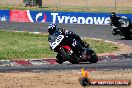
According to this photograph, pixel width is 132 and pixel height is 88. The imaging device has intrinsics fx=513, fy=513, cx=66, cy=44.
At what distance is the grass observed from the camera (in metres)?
22.5

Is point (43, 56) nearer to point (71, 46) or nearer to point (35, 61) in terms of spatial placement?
point (35, 61)

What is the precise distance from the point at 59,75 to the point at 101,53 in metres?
7.45

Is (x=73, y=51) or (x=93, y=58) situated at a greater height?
(x=73, y=51)

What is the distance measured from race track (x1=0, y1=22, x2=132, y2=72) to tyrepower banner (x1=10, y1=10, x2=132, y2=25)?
1.28 meters

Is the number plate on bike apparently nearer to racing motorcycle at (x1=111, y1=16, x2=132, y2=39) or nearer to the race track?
the race track

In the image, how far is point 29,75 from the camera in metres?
16.2

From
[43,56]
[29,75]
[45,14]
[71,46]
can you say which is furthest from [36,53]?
[45,14]

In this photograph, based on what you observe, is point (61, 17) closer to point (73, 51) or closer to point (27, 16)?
point (27, 16)

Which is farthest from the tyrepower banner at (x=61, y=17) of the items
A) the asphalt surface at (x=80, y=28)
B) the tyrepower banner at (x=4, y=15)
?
the asphalt surface at (x=80, y=28)

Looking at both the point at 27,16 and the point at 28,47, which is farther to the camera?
the point at 27,16

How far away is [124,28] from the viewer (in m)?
30.1

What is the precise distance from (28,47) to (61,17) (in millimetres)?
17342

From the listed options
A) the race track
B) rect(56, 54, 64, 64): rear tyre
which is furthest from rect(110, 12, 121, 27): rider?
rect(56, 54, 64, 64): rear tyre

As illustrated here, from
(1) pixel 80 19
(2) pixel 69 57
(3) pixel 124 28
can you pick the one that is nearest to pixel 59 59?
(2) pixel 69 57
